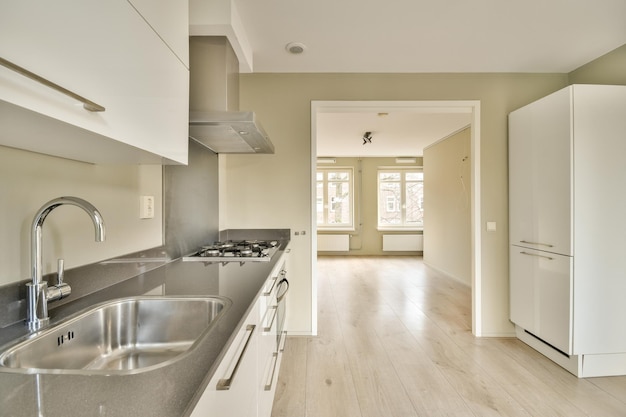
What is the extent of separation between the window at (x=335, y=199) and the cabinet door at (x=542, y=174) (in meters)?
4.67

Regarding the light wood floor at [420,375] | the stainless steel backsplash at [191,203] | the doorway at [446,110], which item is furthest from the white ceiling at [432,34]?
the light wood floor at [420,375]

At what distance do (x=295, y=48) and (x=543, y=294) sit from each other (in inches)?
113

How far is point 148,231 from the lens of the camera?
1.45m

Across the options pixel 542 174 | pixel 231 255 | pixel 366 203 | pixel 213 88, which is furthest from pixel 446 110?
pixel 366 203

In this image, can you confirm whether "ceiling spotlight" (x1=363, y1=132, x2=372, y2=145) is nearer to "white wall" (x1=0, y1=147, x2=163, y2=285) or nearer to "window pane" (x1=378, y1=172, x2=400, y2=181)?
"window pane" (x1=378, y1=172, x2=400, y2=181)

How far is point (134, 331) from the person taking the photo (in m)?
1.02

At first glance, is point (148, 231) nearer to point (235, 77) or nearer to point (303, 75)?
point (235, 77)

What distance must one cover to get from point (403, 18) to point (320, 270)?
172 inches

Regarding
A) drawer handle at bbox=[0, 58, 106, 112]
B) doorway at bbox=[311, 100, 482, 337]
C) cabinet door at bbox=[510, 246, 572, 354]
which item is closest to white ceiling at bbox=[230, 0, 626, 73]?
doorway at bbox=[311, 100, 482, 337]

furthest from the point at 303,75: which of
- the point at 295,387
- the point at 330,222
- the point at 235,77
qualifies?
the point at 330,222

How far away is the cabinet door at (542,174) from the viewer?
2.01 meters

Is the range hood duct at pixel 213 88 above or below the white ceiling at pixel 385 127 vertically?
below

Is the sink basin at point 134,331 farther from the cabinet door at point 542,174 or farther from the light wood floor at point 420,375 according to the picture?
the cabinet door at point 542,174

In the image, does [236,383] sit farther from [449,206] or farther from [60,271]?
[449,206]
